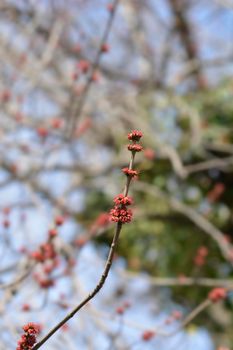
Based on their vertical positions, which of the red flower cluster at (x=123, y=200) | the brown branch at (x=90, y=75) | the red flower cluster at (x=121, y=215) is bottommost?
the red flower cluster at (x=121, y=215)

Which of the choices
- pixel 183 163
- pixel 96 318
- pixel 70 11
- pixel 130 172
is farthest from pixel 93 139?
pixel 130 172

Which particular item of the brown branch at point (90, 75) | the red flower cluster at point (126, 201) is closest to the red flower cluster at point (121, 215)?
the red flower cluster at point (126, 201)

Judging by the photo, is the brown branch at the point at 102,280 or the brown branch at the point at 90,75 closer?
the brown branch at the point at 102,280

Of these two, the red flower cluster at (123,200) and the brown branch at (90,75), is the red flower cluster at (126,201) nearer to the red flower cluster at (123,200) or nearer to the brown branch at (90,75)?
the red flower cluster at (123,200)

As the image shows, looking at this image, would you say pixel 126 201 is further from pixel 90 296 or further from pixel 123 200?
pixel 90 296

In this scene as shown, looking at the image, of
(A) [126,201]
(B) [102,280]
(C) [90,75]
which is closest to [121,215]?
(A) [126,201]

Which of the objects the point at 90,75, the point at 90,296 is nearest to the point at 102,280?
the point at 90,296

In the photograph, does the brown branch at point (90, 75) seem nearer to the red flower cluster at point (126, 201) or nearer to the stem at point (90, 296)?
the red flower cluster at point (126, 201)

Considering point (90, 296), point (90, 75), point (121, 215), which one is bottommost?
point (90, 296)

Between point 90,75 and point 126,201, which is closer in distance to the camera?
point 126,201

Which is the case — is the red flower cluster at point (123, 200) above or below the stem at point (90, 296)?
above

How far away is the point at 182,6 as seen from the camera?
7.81 meters

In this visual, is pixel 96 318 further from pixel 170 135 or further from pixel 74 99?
pixel 170 135

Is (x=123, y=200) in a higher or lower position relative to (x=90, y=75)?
lower
